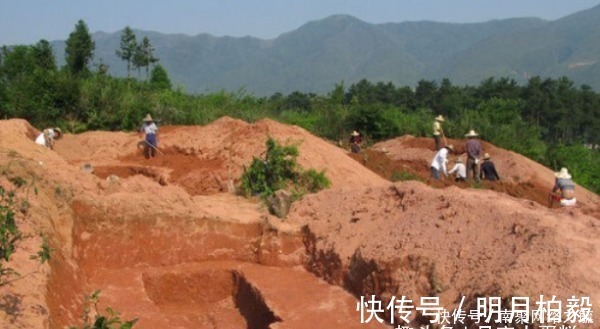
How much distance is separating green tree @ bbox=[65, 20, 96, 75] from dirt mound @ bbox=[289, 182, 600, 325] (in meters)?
25.4

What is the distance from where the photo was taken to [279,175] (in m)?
10.6

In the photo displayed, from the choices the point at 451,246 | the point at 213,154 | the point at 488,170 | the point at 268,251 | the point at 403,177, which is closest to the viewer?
the point at 451,246

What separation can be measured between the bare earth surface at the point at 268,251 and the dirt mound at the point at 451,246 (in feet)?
0.05

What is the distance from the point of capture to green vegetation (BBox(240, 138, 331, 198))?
10.5m

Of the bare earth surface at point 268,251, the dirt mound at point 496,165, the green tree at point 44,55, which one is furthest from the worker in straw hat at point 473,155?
the green tree at point 44,55

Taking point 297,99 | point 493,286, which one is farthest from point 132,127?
point 297,99

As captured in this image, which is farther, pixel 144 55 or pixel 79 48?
pixel 144 55

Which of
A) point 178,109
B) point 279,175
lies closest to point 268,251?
point 279,175

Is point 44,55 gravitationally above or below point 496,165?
above

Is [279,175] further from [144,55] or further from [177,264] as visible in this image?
[144,55]

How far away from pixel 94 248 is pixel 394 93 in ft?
153

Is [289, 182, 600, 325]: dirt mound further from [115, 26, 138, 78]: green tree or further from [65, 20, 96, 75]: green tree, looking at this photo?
[115, 26, 138, 78]: green tree

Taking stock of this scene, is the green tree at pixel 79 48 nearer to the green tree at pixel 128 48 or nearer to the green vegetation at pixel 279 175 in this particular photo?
the green tree at pixel 128 48

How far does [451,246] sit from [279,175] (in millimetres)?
4871
